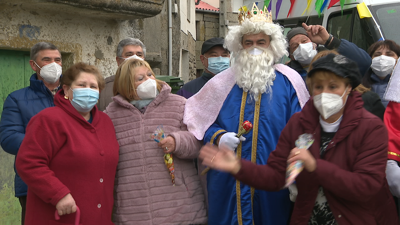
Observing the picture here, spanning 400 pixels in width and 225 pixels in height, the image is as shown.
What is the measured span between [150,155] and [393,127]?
5.37 ft

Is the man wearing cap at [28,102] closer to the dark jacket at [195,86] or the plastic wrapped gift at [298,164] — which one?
the dark jacket at [195,86]

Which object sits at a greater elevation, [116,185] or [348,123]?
[348,123]

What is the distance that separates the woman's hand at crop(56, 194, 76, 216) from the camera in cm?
246

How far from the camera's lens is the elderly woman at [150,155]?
282 cm

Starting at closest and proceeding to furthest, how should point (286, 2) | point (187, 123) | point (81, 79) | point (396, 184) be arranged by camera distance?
point (396, 184)
point (81, 79)
point (187, 123)
point (286, 2)

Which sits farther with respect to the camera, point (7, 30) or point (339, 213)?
point (7, 30)

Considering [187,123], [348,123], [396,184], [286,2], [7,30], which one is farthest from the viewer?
[286,2]

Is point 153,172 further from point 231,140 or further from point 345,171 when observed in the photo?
point 345,171

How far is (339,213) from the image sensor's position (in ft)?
7.02

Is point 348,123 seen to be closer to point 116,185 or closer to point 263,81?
point 263,81

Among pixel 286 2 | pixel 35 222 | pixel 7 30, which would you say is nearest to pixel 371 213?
pixel 35 222

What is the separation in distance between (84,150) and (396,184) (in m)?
1.93

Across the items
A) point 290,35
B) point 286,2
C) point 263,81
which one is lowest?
point 263,81

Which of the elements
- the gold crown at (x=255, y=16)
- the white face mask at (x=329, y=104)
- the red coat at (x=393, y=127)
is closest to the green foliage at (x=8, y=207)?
the gold crown at (x=255, y=16)
